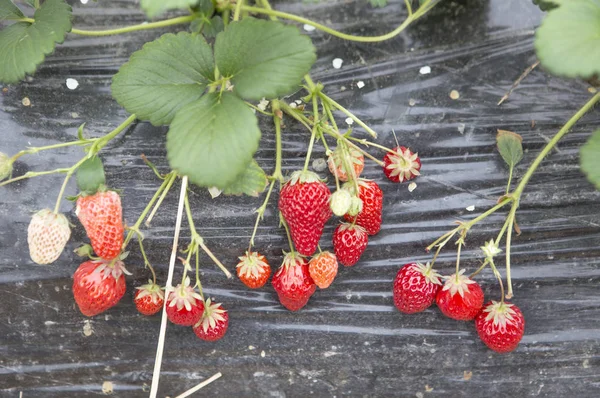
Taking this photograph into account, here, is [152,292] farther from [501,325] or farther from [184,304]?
[501,325]

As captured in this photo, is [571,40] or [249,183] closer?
[571,40]

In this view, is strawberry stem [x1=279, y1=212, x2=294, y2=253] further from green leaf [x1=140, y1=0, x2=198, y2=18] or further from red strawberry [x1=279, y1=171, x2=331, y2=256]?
green leaf [x1=140, y1=0, x2=198, y2=18]

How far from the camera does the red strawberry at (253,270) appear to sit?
3.04 ft

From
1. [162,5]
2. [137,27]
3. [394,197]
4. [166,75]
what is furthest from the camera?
[394,197]

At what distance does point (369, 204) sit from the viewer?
2.97ft

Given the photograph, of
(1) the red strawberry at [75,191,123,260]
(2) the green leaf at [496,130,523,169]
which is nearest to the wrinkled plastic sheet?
(2) the green leaf at [496,130,523,169]

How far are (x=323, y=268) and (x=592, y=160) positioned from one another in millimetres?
417

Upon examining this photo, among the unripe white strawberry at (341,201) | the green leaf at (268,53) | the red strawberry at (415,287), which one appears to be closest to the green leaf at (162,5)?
the green leaf at (268,53)

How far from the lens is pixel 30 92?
0.98 m

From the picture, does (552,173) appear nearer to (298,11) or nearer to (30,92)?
(298,11)

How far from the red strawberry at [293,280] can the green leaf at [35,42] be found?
1.59 feet

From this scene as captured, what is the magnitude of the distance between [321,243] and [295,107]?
235 millimetres

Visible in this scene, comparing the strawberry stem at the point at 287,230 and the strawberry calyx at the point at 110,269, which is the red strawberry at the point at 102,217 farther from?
the strawberry stem at the point at 287,230

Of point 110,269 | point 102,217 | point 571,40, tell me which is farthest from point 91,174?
point 571,40
